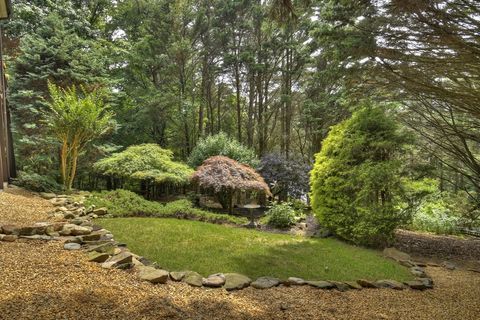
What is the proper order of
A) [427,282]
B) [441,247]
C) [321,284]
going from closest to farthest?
[321,284], [427,282], [441,247]

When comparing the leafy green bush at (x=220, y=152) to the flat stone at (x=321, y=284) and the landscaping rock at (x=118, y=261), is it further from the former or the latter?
the landscaping rock at (x=118, y=261)

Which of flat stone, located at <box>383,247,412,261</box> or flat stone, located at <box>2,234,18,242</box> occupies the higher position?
flat stone, located at <box>2,234,18,242</box>

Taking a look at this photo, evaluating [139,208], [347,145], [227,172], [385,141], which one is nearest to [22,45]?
[139,208]

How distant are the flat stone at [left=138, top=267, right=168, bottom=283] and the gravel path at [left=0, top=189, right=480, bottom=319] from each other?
92 millimetres

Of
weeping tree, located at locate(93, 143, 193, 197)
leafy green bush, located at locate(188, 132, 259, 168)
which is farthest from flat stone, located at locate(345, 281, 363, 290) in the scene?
leafy green bush, located at locate(188, 132, 259, 168)

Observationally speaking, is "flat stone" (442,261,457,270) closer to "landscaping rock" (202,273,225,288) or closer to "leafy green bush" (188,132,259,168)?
"landscaping rock" (202,273,225,288)

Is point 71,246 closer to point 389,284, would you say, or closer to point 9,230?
point 9,230

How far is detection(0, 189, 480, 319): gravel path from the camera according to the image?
244 cm

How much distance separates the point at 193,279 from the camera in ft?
11.4

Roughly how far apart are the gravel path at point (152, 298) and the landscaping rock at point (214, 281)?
13 cm

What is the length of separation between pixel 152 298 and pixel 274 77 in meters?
15.1

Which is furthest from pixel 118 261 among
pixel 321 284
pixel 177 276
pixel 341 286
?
pixel 341 286

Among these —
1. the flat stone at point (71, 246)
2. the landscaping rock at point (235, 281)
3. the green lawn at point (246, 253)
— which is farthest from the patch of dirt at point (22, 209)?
the landscaping rock at point (235, 281)

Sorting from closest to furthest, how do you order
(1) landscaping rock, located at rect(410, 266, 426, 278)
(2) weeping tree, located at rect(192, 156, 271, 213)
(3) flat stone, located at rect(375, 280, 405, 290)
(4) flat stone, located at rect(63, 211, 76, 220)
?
(3) flat stone, located at rect(375, 280, 405, 290)
(1) landscaping rock, located at rect(410, 266, 426, 278)
(4) flat stone, located at rect(63, 211, 76, 220)
(2) weeping tree, located at rect(192, 156, 271, 213)
